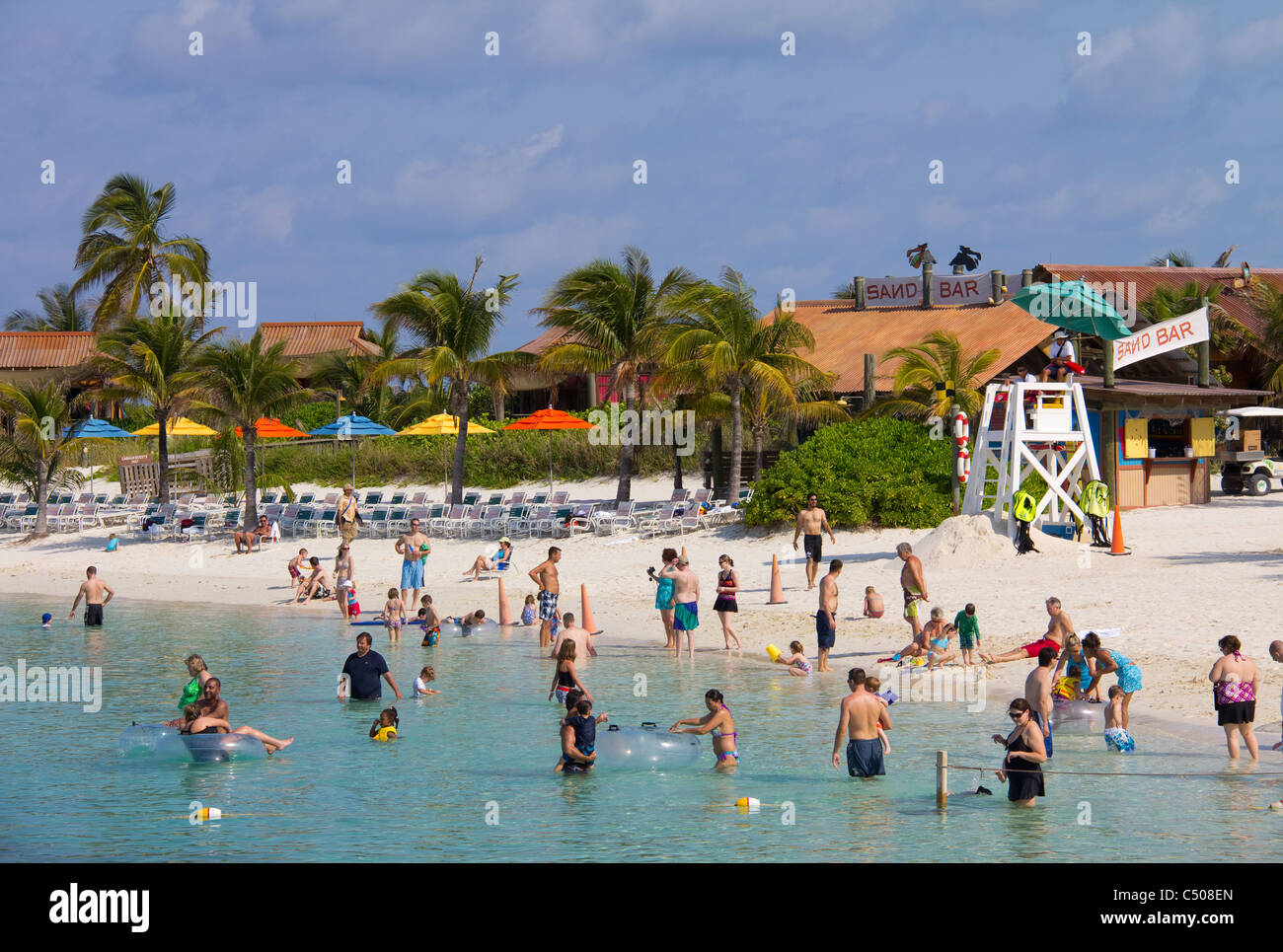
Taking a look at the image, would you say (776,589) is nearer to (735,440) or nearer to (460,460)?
(735,440)

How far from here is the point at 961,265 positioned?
4094cm

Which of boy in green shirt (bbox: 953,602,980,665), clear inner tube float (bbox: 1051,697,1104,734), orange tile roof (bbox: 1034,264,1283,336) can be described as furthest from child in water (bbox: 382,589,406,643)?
orange tile roof (bbox: 1034,264,1283,336)

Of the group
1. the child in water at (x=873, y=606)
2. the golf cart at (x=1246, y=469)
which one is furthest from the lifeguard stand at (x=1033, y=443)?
the golf cart at (x=1246, y=469)

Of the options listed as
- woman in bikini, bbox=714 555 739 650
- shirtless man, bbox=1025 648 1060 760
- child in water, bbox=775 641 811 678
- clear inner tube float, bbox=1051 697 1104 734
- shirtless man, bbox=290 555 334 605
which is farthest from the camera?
shirtless man, bbox=290 555 334 605

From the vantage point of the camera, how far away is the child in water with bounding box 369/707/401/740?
48.6ft

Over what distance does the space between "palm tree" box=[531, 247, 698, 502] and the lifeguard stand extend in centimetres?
894

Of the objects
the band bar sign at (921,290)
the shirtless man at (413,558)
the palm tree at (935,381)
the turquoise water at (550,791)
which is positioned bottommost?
the turquoise water at (550,791)

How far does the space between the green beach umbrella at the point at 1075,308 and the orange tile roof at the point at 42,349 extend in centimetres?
3932

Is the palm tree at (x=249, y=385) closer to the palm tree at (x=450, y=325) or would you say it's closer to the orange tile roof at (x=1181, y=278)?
the palm tree at (x=450, y=325)

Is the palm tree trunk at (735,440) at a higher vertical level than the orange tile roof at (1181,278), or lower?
lower

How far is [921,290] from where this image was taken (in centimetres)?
3953

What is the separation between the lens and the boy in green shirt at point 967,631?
654 inches

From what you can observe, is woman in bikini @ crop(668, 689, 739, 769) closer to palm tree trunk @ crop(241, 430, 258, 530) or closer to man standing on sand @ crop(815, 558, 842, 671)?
man standing on sand @ crop(815, 558, 842, 671)

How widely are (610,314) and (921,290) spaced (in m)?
12.0
